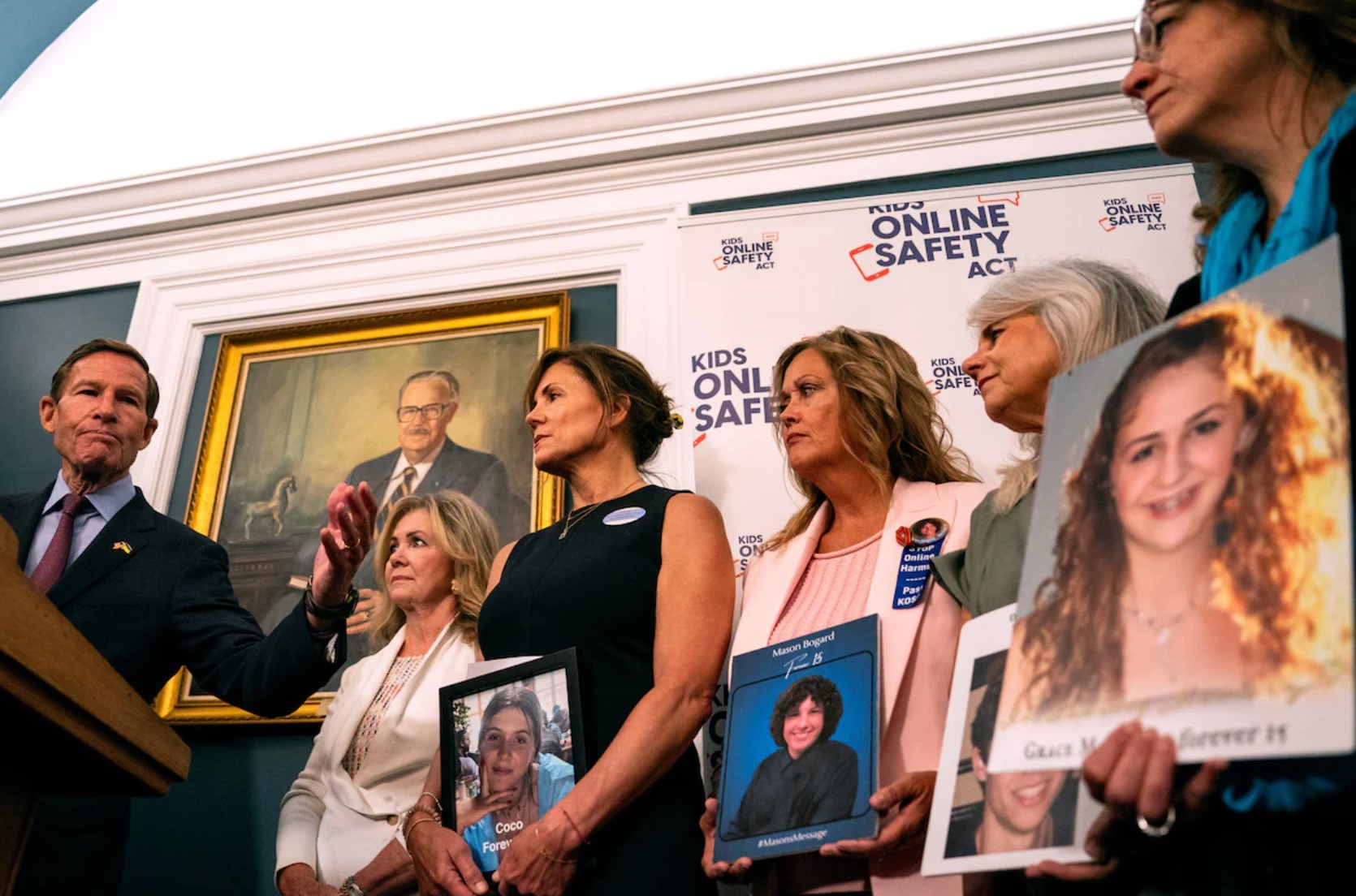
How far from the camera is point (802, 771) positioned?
1987 millimetres

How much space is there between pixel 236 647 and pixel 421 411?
141 centimetres

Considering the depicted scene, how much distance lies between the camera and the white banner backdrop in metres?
3.46

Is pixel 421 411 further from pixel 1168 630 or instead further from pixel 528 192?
pixel 1168 630

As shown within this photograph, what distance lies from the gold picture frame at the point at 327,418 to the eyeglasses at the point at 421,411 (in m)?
0.06

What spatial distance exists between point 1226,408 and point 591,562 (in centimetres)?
156

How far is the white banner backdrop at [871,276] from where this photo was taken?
11.3ft

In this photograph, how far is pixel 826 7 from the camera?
14.6 feet

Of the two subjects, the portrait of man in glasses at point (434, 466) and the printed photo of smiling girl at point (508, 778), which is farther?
the portrait of man in glasses at point (434, 466)

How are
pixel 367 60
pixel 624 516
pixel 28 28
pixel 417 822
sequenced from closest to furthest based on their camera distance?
pixel 417 822, pixel 624 516, pixel 367 60, pixel 28 28

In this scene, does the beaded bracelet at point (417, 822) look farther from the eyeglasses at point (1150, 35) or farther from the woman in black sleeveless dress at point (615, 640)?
the eyeglasses at point (1150, 35)

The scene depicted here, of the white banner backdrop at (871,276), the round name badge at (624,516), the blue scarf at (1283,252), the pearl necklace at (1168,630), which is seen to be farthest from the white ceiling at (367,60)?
the pearl necklace at (1168,630)

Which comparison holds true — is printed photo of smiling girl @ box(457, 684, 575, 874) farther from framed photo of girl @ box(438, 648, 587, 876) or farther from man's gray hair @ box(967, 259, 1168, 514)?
man's gray hair @ box(967, 259, 1168, 514)

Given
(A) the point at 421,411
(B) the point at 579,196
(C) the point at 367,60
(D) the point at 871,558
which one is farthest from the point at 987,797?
(C) the point at 367,60

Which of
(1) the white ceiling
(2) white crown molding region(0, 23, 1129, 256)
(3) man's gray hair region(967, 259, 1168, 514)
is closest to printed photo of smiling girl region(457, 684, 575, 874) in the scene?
(3) man's gray hair region(967, 259, 1168, 514)
